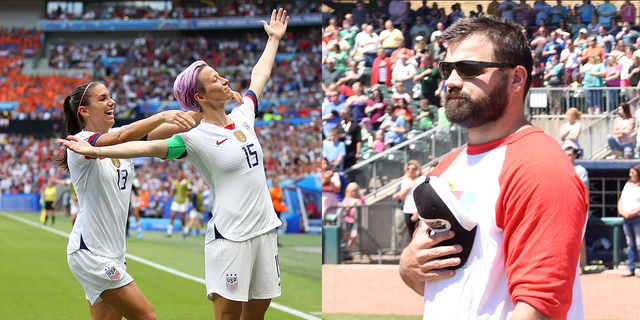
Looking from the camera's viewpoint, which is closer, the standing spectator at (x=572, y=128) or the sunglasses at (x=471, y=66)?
the sunglasses at (x=471, y=66)

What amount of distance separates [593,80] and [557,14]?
5.93ft

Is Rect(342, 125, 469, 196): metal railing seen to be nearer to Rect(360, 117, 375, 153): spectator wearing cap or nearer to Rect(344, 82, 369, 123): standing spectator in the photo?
Rect(360, 117, 375, 153): spectator wearing cap

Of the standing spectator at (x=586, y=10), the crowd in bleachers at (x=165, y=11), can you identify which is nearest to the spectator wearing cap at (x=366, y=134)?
the standing spectator at (x=586, y=10)

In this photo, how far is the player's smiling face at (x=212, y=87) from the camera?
355cm

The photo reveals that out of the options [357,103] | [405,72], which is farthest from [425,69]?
[357,103]

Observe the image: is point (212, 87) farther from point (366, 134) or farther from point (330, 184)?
point (366, 134)

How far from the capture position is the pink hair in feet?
11.7

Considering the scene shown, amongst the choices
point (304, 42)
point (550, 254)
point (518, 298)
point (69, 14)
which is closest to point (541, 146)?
point (550, 254)

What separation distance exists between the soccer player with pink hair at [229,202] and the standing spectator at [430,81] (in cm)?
925

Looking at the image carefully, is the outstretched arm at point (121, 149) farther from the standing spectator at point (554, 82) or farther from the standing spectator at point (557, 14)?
the standing spectator at point (557, 14)

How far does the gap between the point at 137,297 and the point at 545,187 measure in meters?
2.96

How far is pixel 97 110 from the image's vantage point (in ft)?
13.3

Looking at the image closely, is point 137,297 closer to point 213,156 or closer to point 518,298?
point 213,156

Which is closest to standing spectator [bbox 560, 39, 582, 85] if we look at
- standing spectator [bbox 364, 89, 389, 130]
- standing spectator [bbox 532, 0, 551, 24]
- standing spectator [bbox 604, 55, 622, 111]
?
standing spectator [bbox 604, 55, 622, 111]
